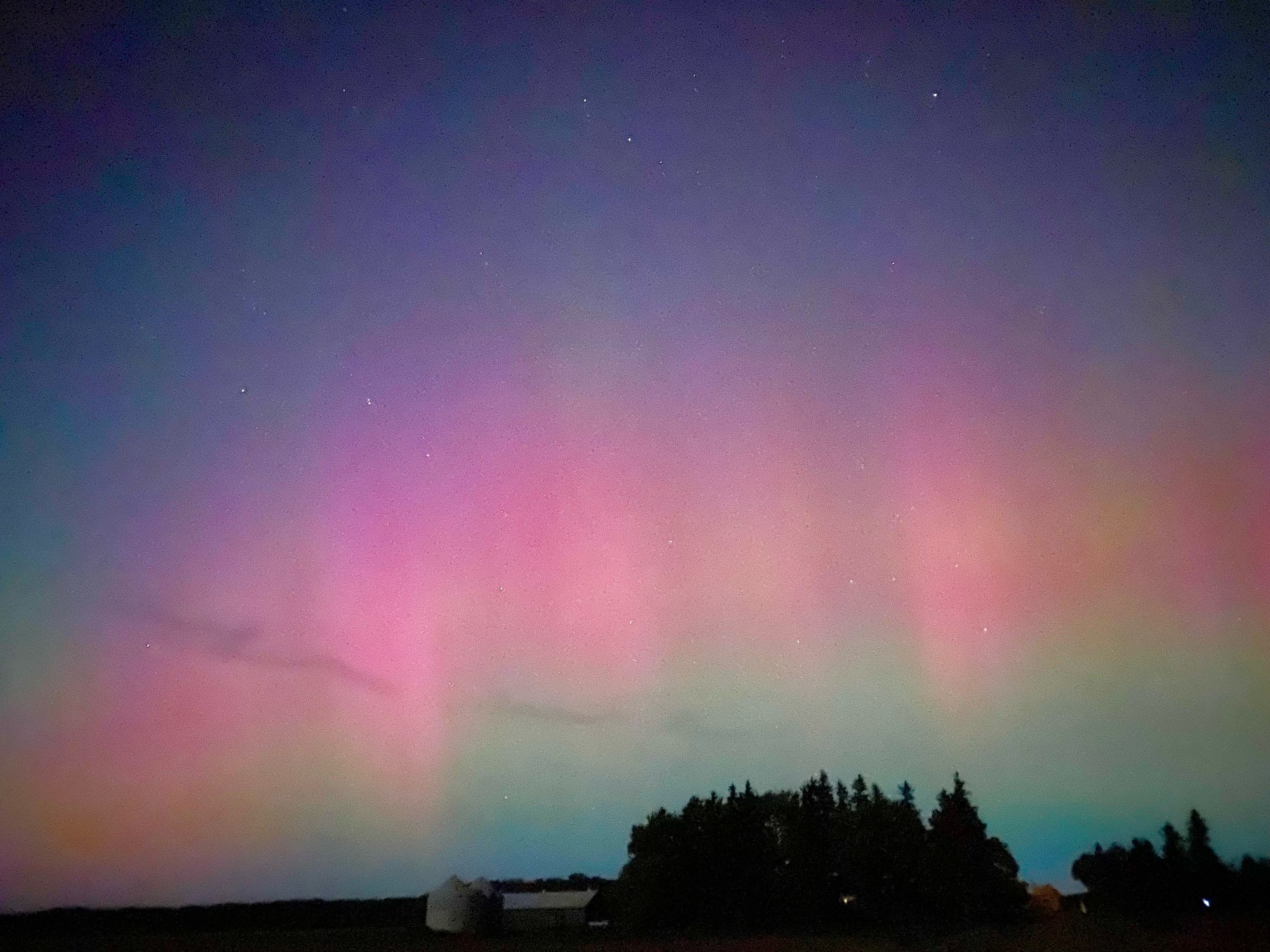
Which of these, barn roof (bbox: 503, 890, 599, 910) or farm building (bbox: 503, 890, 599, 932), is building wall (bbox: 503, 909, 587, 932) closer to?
farm building (bbox: 503, 890, 599, 932)

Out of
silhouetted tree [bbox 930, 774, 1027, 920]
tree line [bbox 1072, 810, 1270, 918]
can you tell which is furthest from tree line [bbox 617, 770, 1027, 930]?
tree line [bbox 1072, 810, 1270, 918]

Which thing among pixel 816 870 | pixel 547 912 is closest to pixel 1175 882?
pixel 816 870

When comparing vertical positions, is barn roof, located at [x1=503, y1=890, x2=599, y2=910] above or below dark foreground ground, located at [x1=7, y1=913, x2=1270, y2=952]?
above

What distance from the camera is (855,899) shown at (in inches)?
→ 2271

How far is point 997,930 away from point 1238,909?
50.1 feet

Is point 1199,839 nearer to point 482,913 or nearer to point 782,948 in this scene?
point 782,948

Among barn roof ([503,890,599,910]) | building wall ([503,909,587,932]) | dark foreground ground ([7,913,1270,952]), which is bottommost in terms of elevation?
dark foreground ground ([7,913,1270,952])

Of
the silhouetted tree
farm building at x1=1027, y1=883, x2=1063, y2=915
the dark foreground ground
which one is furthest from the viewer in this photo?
farm building at x1=1027, y1=883, x2=1063, y2=915

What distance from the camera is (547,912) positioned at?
6788 centimetres

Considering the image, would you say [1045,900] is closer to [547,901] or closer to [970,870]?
[970,870]

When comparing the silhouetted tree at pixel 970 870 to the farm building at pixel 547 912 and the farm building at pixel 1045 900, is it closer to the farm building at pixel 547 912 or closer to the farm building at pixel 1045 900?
the farm building at pixel 1045 900

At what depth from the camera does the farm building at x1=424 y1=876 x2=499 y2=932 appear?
64.7m

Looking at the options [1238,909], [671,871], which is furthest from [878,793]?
[1238,909]

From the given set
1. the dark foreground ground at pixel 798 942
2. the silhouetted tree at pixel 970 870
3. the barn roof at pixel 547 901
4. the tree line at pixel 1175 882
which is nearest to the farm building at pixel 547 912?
the barn roof at pixel 547 901
